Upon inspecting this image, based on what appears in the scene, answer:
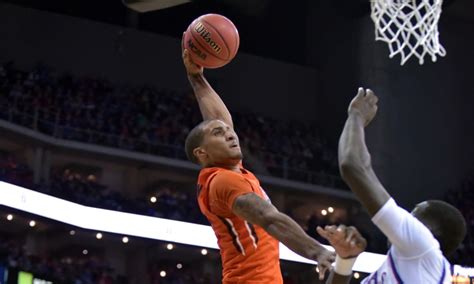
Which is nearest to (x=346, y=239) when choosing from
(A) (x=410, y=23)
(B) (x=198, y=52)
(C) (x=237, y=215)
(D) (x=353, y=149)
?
(D) (x=353, y=149)

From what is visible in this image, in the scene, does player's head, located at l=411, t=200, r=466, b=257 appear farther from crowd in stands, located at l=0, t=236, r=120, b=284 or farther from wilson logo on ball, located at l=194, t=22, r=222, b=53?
crowd in stands, located at l=0, t=236, r=120, b=284

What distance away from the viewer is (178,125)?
818 inches

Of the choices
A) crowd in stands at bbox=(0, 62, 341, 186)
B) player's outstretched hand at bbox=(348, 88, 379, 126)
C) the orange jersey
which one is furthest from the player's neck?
crowd in stands at bbox=(0, 62, 341, 186)

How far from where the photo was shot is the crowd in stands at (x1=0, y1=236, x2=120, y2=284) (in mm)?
16016

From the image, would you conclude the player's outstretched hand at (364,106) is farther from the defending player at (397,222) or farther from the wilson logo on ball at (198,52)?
the wilson logo on ball at (198,52)

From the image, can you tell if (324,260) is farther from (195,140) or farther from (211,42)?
(211,42)

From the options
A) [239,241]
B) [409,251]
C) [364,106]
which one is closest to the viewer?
[409,251]

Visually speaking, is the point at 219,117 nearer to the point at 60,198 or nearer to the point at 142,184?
the point at 60,198

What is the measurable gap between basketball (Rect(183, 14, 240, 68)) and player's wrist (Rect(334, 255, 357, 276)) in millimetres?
2125

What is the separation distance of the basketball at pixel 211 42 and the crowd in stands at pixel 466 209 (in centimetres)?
1574

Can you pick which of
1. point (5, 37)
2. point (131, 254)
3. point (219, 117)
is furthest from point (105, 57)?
point (219, 117)

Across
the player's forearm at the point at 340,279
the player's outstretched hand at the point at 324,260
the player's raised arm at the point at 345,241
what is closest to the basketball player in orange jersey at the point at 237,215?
the player's outstretched hand at the point at 324,260

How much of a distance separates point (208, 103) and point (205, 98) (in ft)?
0.15

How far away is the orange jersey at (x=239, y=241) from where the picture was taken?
366 centimetres
